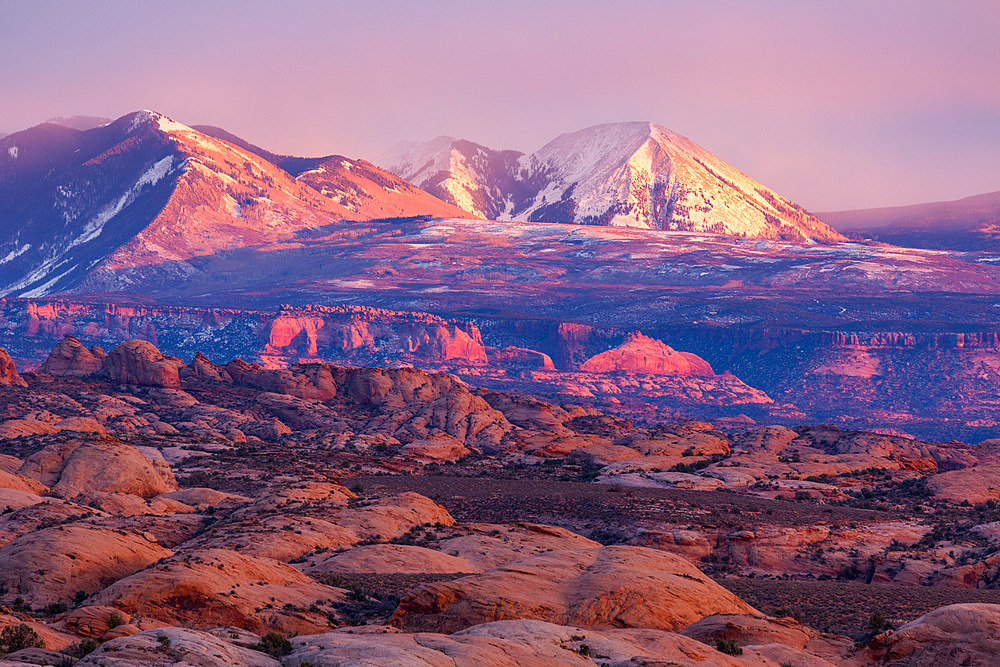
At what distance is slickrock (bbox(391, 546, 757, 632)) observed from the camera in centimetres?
4838

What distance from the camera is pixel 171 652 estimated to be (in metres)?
36.4

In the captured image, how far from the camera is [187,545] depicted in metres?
68.8

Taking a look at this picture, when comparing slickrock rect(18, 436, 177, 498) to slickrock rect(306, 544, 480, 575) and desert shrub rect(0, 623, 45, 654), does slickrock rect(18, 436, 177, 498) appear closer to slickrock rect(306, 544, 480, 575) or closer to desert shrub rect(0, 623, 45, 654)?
slickrock rect(306, 544, 480, 575)

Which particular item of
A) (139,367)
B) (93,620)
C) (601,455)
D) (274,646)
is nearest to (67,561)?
(93,620)

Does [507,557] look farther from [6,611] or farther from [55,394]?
[55,394]

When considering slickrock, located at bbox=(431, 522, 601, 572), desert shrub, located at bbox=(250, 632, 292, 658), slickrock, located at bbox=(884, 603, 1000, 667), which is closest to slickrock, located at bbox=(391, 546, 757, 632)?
desert shrub, located at bbox=(250, 632, 292, 658)

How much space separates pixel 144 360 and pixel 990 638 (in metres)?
153

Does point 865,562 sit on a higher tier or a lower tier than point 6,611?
lower

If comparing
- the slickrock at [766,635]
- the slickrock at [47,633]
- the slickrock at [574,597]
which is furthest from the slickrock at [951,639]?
the slickrock at [47,633]

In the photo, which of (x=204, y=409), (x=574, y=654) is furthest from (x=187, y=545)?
(x=204, y=409)

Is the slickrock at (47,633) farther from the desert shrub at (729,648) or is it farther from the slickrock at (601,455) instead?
the slickrock at (601,455)

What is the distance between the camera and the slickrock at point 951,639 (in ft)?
145

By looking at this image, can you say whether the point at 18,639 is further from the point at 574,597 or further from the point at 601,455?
the point at 601,455

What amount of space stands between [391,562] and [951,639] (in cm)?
2858
